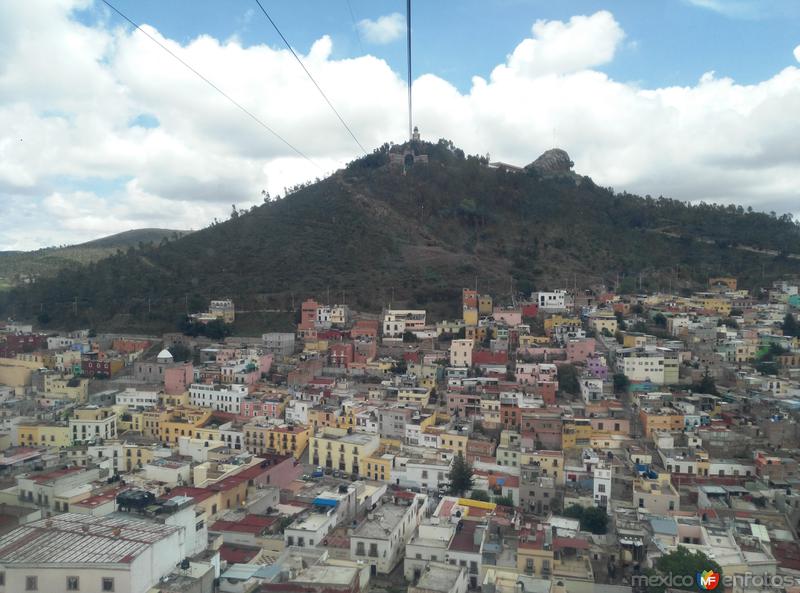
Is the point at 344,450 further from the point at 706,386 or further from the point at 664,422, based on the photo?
the point at 706,386

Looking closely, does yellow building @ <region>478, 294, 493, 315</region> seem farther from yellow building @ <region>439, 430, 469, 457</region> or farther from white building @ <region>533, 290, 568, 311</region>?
yellow building @ <region>439, 430, 469, 457</region>

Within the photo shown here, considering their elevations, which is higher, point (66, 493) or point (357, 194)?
point (357, 194)

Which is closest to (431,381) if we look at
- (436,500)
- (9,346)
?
(436,500)

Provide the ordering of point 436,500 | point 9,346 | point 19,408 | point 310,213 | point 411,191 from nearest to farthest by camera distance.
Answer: point 436,500 < point 19,408 < point 9,346 < point 310,213 < point 411,191

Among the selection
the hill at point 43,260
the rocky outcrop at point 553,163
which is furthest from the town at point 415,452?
the rocky outcrop at point 553,163

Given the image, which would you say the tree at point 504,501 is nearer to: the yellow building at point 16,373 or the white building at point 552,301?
the white building at point 552,301

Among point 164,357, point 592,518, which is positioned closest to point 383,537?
point 592,518

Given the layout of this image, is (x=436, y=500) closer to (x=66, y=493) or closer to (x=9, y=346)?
(x=66, y=493)

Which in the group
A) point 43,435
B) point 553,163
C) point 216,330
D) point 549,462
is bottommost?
point 549,462
